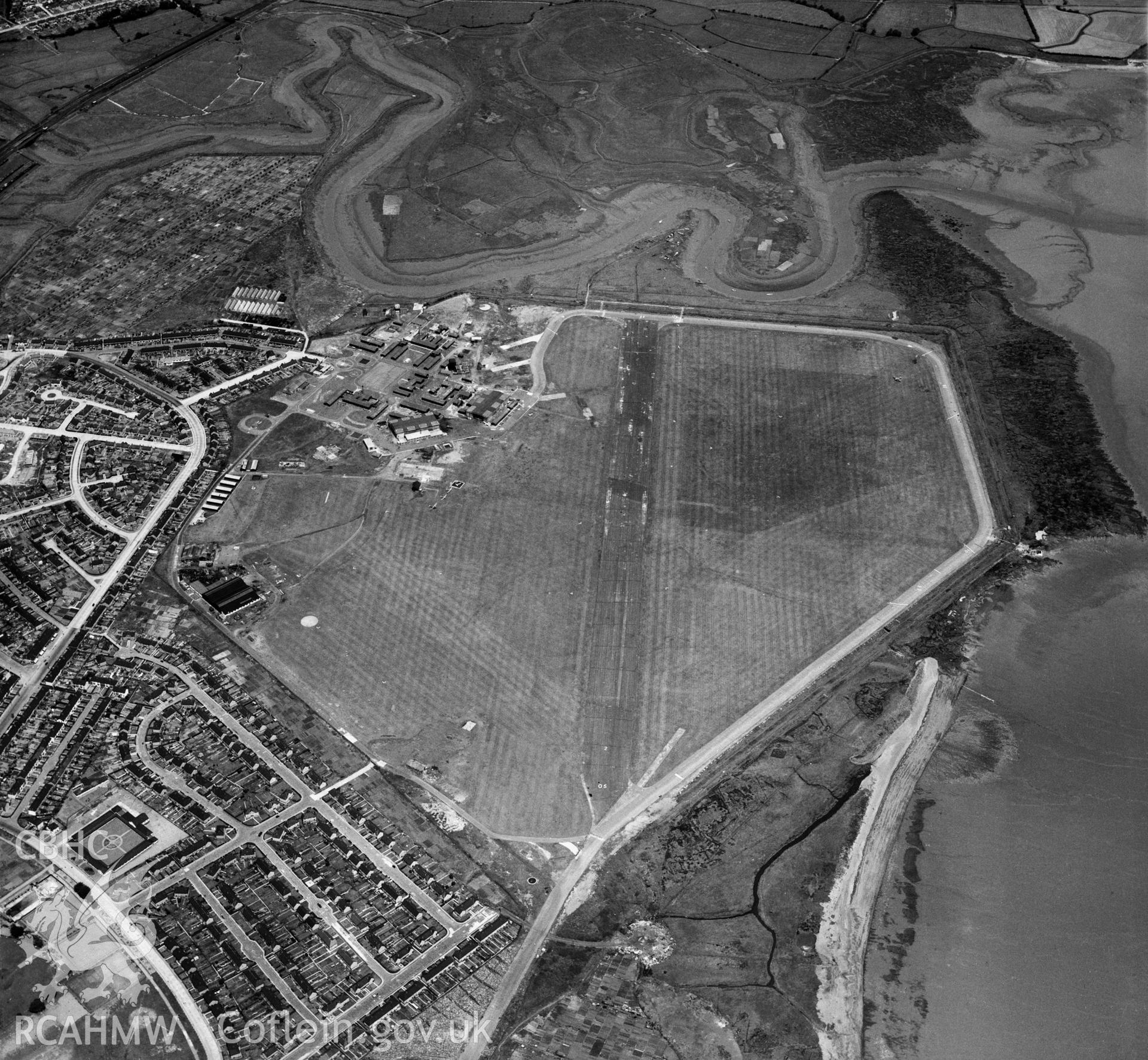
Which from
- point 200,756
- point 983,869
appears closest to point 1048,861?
point 983,869

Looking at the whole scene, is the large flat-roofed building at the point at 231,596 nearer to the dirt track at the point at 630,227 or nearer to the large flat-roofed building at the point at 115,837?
the large flat-roofed building at the point at 115,837

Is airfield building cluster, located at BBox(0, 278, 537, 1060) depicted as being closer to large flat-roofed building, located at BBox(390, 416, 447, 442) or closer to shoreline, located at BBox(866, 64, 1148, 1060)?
large flat-roofed building, located at BBox(390, 416, 447, 442)

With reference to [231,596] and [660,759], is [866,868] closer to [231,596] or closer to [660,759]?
[660,759]

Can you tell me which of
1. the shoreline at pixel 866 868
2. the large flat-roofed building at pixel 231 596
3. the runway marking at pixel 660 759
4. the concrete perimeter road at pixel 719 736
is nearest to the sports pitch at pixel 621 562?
the runway marking at pixel 660 759

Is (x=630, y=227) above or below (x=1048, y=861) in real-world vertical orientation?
above

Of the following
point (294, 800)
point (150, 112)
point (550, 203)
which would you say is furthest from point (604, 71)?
point (294, 800)

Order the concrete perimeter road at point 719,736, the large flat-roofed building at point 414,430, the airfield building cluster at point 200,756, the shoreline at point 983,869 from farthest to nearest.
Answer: the large flat-roofed building at point 414,430
the concrete perimeter road at point 719,736
the airfield building cluster at point 200,756
the shoreline at point 983,869

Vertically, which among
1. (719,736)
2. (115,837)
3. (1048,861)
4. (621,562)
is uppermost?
(621,562)
